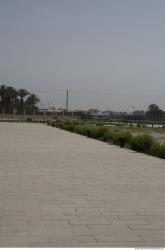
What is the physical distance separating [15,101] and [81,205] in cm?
11083

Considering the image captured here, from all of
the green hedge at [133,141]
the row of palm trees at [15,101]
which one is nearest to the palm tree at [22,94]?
the row of palm trees at [15,101]

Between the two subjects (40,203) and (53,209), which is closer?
(53,209)

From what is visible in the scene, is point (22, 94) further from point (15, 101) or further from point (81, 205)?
point (81, 205)

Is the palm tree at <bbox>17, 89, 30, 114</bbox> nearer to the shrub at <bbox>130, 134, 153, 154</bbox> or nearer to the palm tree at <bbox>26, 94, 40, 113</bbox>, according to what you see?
the palm tree at <bbox>26, 94, 40, 113</bbox>

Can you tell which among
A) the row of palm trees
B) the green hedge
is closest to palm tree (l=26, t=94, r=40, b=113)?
the row of palm trees

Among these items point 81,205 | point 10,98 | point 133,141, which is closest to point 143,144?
point 133,141

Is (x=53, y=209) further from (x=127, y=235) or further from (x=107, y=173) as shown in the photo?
(x=107, y=173)

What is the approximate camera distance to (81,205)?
6934mm

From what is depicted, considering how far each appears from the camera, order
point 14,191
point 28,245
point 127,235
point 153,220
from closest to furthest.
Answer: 1. point 28,245
2. point 127,235
3. point 153,220
4. point 14,191

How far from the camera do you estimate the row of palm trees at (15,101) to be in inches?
4360

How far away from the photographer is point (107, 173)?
10.9 m

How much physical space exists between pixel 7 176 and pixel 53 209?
358 cm

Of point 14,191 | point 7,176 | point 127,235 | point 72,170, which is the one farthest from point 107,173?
point 127,235

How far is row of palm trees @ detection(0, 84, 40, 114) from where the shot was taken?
111 m
